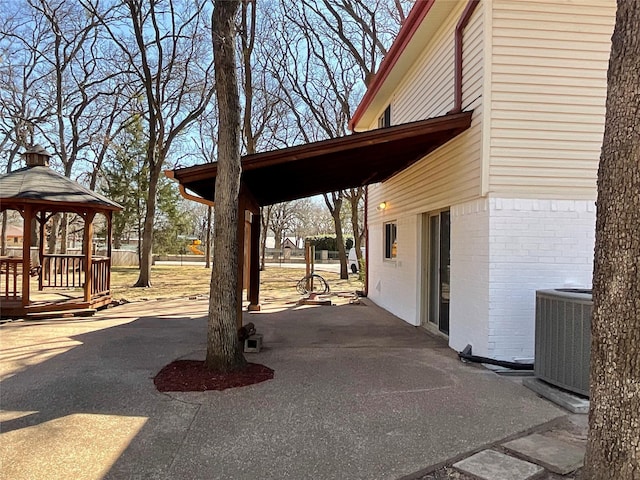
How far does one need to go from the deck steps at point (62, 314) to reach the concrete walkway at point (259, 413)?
2.07 meters

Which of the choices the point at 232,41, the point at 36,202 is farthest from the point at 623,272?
the point at 36,202

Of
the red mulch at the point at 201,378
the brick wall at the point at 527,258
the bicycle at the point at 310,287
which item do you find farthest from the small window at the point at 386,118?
the red mulch at the point at 201,378

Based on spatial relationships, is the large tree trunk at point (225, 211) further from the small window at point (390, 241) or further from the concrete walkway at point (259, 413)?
the small window at point (390, 241)

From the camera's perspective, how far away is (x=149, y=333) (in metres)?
7.33

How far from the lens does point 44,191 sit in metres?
8.93

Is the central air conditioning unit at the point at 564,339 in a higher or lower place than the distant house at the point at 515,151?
lower

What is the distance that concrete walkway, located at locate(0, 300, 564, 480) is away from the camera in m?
2.95

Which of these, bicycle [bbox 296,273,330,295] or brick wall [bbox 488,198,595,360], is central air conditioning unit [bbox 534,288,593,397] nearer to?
brick wall [bbox 488,198,595,360]

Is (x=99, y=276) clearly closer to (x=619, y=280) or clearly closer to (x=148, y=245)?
(x=148, y=245)

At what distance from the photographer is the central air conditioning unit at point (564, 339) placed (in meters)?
4.04

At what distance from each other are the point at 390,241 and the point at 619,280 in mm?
8182

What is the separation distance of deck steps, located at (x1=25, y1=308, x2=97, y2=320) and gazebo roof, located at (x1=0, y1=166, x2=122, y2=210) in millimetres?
2095

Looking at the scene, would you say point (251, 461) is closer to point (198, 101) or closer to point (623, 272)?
point (623, 272)

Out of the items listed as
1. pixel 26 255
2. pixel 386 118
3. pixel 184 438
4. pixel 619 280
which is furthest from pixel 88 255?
pixel 619 280
